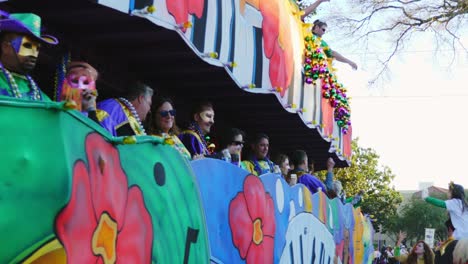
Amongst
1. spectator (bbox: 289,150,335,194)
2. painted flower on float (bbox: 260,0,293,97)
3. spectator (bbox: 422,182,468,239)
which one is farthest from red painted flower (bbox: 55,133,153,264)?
spectator (bbox: 422,182,468,239)

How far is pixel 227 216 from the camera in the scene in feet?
13.4

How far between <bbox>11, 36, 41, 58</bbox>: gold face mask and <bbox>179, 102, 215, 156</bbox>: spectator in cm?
223

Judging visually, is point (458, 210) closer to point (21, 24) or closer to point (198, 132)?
point (198, 132)

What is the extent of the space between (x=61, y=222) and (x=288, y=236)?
364cm

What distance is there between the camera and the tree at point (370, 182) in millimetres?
23375

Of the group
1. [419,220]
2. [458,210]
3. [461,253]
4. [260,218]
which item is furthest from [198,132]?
[419,220]

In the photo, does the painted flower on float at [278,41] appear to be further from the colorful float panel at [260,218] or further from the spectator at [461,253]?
the spectator at [461,253]

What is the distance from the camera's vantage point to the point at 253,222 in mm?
4473

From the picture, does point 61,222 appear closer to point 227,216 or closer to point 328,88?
point 227,216

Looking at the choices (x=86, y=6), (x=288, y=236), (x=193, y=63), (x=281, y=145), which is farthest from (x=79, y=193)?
(x=281, y=145)

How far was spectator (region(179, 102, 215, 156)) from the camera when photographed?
504cm

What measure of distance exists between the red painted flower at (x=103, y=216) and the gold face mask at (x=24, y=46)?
763 millimetres

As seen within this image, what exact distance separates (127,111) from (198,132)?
1316 mm

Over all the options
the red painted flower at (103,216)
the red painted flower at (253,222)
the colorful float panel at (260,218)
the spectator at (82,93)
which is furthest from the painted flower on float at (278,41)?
the red painted flower at (103,216)
